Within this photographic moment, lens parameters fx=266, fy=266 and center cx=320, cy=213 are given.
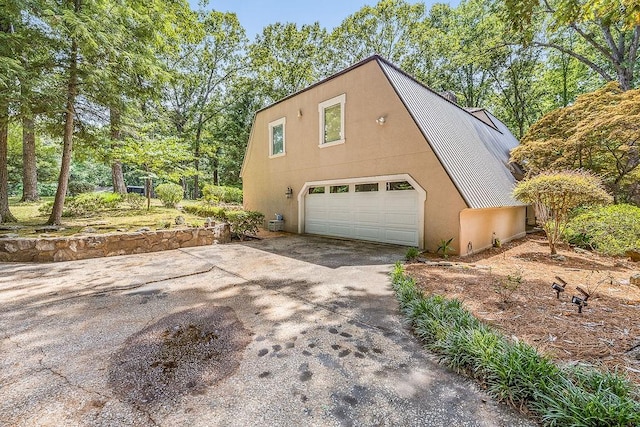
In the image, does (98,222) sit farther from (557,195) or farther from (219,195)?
(557,195)

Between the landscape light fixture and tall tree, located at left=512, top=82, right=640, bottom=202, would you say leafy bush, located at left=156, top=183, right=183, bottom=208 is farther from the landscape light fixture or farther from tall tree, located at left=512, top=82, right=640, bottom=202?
tall tree, located at left=512, top=82, right=640, bottom=202

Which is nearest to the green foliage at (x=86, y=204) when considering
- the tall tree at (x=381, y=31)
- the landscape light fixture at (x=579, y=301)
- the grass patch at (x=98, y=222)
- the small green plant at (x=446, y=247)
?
the grass patch at (x=98, y=222)

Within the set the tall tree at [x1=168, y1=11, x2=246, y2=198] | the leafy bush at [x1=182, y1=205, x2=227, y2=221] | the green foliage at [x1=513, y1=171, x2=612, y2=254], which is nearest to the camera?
the green foliage at [x1=513, y1=171, x2=612, y2=254]

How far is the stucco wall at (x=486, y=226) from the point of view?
22.2ft

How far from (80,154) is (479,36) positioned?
2227 cm

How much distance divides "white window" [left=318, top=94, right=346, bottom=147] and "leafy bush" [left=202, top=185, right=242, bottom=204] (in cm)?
947

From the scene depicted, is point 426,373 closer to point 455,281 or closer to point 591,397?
point 591,397

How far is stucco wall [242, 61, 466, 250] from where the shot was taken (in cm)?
692

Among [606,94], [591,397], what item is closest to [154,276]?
[591,397]

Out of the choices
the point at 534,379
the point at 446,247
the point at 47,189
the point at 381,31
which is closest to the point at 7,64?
the point at 534,379

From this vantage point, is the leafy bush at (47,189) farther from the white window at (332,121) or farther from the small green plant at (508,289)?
the small green plant at (508,289)

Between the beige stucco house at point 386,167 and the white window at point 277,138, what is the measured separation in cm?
4

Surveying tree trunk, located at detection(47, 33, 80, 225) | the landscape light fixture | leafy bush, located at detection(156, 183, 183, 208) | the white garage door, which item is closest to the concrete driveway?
the landscape light fixture

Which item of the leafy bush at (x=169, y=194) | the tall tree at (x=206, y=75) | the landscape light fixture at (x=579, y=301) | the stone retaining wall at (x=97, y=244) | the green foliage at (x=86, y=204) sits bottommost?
the landscape light fixture at (x=579, y=301)
